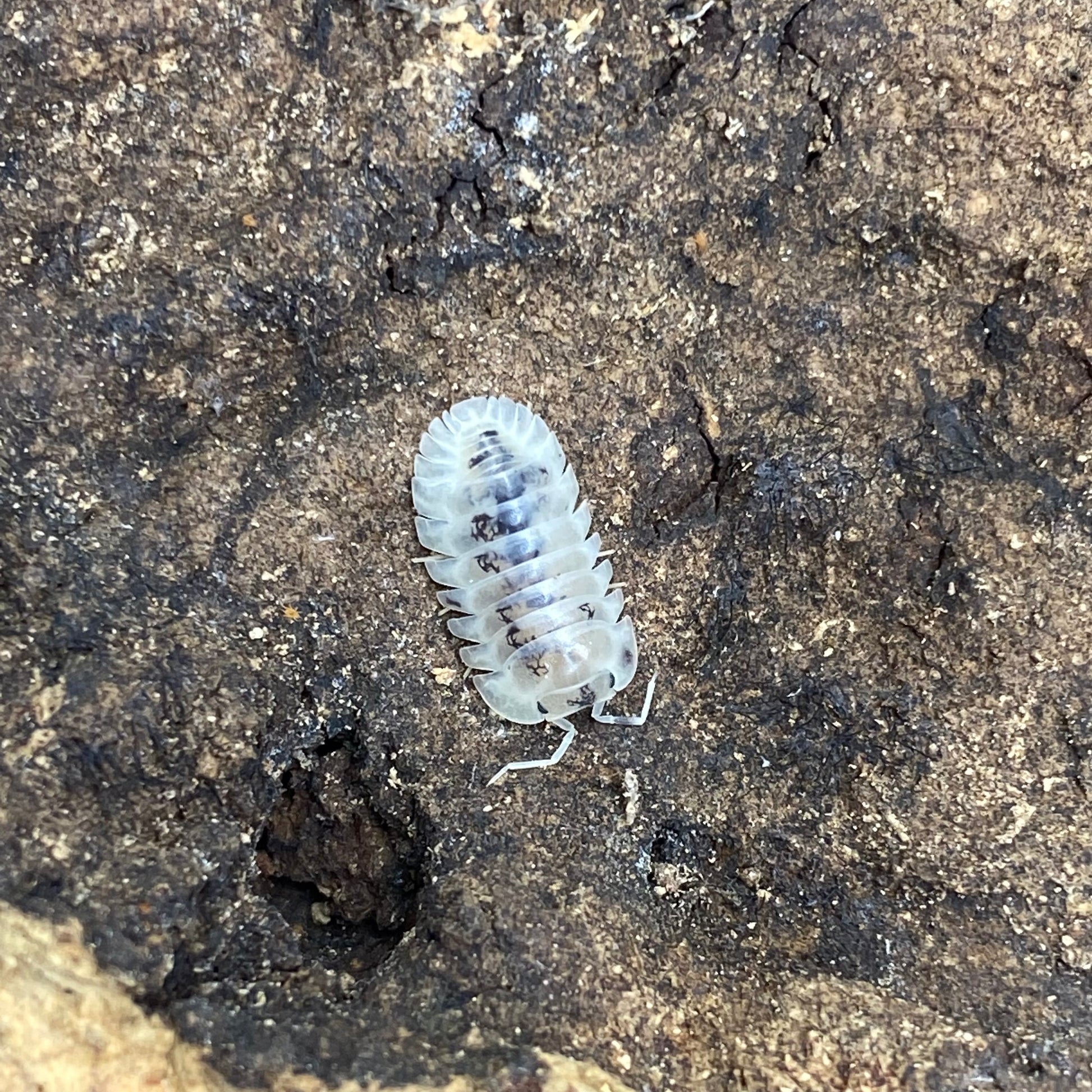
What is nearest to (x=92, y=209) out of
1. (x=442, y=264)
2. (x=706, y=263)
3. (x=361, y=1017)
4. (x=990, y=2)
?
(x=442, y=264)

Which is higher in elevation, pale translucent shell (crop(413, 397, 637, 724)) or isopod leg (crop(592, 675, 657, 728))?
pale translucent shell (crop(413, 397, 637, 724))

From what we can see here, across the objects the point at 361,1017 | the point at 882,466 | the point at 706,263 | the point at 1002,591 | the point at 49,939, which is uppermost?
the point at 706,263

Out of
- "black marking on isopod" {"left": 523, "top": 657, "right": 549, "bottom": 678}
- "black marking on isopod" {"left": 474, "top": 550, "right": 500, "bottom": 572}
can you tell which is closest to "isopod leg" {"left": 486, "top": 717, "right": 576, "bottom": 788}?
"black marking on isopod" {"left": 523, "top": 657, "right": 549, "bottom": 678}

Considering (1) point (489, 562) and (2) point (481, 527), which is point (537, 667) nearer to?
(1) point (489, 562)

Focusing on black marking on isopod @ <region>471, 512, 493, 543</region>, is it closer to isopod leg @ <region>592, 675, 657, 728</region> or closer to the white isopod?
the white isopod

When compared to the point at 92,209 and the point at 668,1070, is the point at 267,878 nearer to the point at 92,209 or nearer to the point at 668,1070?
the point at 668,1070

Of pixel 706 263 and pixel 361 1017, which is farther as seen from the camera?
pixel 706 263

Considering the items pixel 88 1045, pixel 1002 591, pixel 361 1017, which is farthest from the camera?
pixel 1002 591
